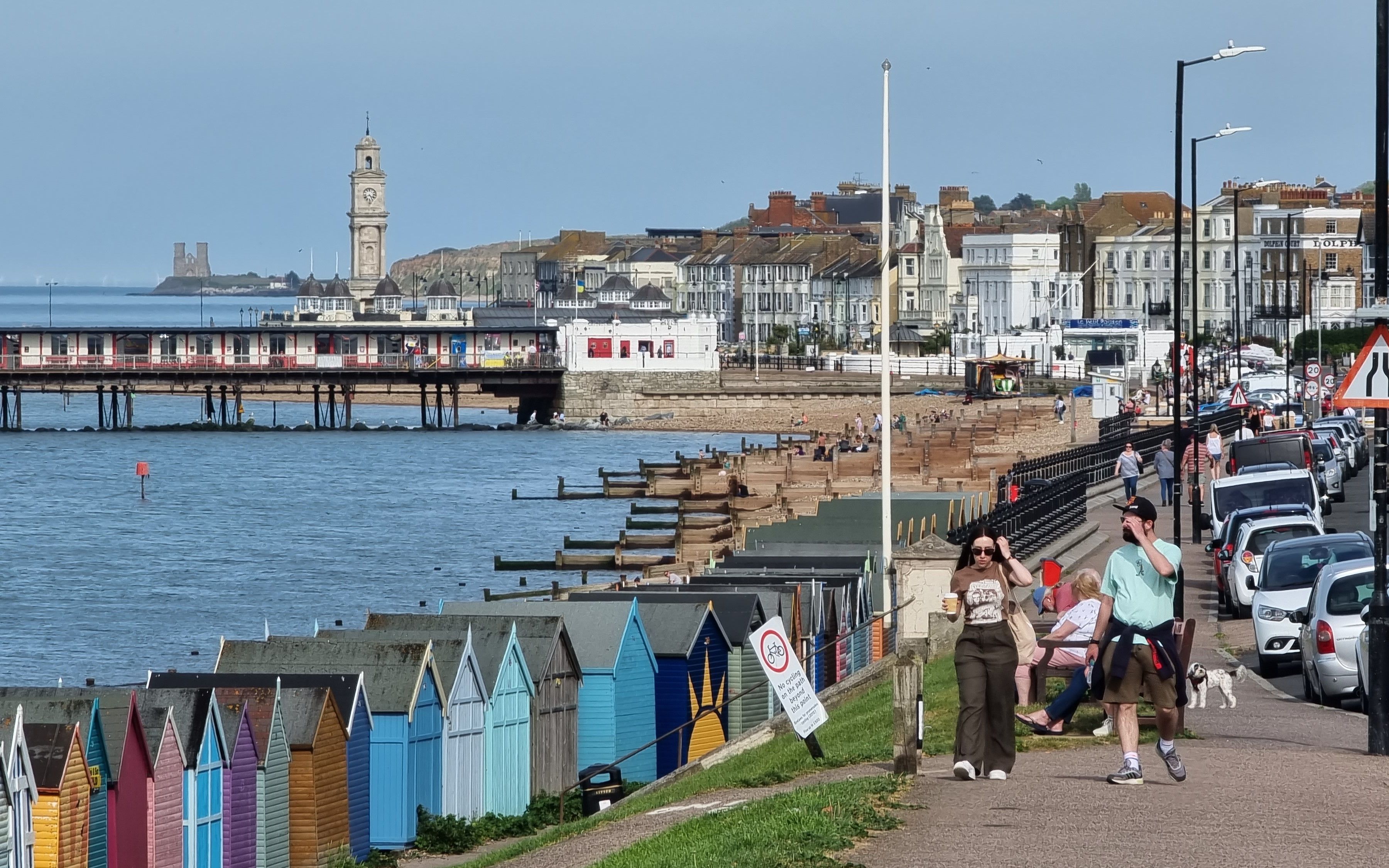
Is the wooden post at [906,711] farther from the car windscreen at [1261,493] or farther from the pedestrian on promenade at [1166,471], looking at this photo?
the pedestrian on promenade at [1166,471]

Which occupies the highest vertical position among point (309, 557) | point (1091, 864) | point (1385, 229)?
point (1385, 229)

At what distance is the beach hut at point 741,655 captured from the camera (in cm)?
2673

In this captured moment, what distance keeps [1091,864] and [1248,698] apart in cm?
821

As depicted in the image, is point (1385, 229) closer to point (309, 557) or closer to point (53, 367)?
point (309, 557)

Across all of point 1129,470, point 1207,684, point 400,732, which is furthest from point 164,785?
point 1129,470

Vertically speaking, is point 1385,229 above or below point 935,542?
above

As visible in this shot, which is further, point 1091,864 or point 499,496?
point 499,496

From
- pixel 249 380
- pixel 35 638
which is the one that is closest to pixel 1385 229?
pixel 35 638

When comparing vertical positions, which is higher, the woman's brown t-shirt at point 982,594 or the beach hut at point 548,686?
the woman's brown t-shirt at point 982,594

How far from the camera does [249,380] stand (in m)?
125

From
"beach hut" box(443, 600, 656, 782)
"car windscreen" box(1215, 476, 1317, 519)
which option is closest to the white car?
"car windscreen" box(1215, 476, 1317, 519)

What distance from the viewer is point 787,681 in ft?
51.1

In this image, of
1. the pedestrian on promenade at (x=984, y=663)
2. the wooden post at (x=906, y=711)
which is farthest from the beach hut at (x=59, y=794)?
the pedestrian on promenade at (x=984, y=663)

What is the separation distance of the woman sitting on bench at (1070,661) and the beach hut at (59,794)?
26.7 ft
